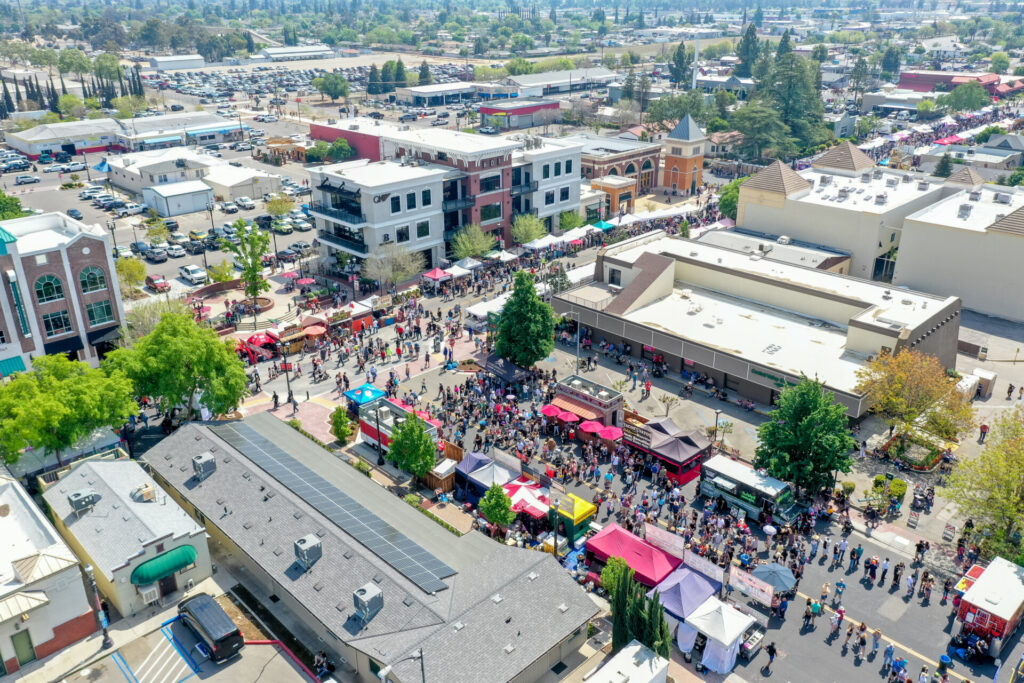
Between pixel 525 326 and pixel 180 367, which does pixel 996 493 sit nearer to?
pixel 525 326

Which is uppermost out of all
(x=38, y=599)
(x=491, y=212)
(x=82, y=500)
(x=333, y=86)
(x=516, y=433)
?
(x=333, y=86)

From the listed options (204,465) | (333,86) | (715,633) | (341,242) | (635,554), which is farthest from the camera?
(333,86)

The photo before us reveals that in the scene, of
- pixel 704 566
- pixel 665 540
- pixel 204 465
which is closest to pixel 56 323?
pixel 204 465

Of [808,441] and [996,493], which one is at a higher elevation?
[808,441]

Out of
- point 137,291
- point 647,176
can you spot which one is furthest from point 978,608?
point 647,176

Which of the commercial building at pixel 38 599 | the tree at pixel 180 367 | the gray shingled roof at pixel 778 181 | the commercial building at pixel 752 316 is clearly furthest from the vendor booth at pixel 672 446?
the gray shingled roof at pixel 778 181

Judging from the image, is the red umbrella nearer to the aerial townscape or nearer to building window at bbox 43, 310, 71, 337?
the aerial townscape

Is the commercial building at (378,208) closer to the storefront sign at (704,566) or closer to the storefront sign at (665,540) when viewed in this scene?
the storefront sign at (665,540)
